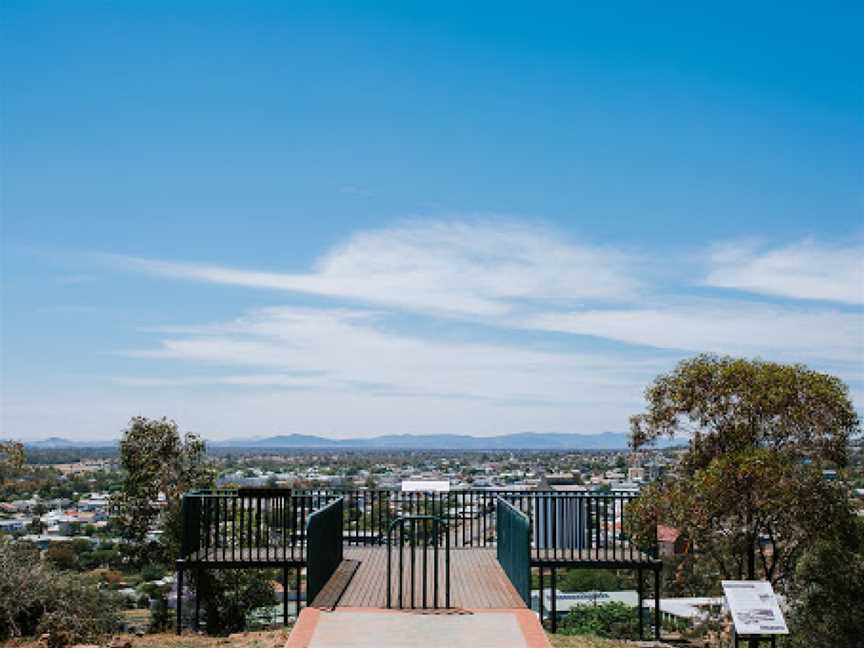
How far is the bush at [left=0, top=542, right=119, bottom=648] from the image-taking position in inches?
520

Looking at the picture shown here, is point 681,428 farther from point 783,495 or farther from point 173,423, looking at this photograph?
point 173,423

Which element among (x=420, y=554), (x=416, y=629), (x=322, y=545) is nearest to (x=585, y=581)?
(x=420, y=554)

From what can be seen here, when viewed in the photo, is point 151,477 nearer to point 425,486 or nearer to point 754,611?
point 425,486

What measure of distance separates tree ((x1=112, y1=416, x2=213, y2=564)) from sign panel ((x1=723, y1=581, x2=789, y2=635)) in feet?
42.6

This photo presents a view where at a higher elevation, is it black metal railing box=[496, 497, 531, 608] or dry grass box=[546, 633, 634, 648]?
black metal railing box=[496, 497, 531, 608]

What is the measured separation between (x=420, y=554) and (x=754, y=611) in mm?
6377

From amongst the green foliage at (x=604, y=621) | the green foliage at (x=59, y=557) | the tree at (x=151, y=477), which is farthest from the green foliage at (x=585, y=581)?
the tree at (x=151, y=477)

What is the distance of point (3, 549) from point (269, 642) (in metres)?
5.00

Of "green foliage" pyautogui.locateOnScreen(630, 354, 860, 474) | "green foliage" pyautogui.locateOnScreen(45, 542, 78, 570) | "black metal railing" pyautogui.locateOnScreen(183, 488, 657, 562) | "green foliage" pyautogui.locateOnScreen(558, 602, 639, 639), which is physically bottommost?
"green foliage" pyautogui.locateOnScreen(558, 602, 639, 639)

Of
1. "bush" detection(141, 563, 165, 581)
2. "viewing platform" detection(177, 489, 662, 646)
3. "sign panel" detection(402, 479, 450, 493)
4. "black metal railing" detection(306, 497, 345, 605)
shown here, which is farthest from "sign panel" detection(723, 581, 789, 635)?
"bush" detection(141, 563, 165, 581)

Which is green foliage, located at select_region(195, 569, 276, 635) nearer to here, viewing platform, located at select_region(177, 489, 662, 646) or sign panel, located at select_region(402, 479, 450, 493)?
viewing platform, located at select_region(177, 489, 662, 646)

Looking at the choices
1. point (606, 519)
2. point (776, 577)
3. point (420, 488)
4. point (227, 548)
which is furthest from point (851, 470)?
point (227, 548)

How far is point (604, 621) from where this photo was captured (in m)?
26.6

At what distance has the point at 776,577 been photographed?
18.4 metres
